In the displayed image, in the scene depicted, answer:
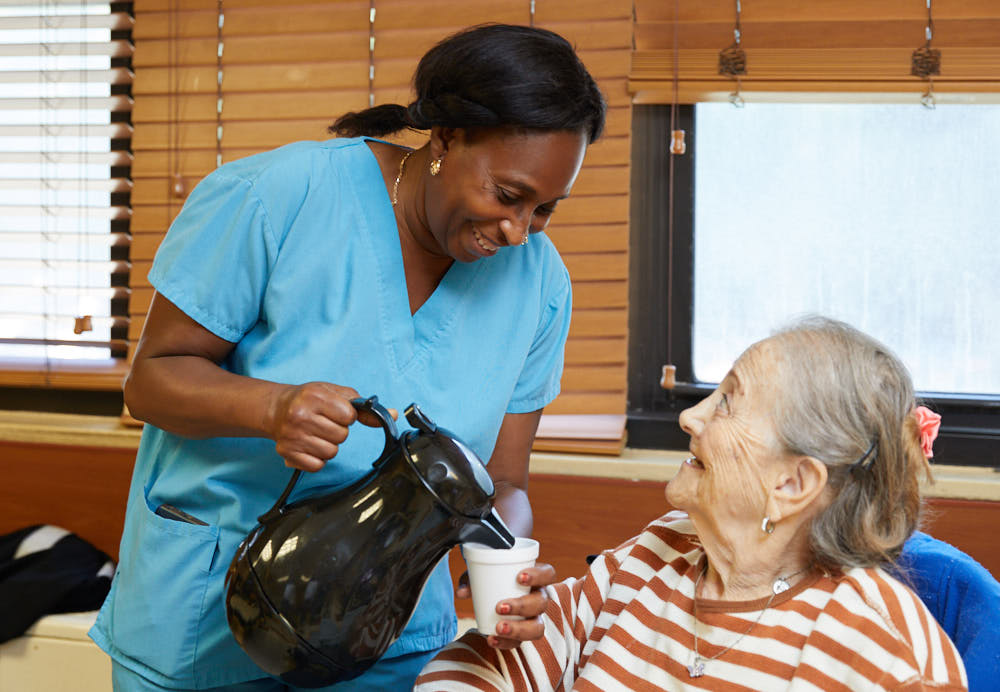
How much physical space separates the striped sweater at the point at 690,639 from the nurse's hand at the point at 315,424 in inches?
17.8

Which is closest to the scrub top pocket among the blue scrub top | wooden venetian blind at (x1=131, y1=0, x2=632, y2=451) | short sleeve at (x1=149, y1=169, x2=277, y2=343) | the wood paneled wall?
the blue scrub top

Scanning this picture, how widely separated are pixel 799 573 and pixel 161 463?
33.9 inches

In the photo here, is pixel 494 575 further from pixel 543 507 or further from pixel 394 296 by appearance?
pixel 543 507

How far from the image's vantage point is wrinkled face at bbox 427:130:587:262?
1.15m

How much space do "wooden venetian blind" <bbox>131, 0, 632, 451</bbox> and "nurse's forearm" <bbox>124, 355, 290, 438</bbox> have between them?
124 centimetres

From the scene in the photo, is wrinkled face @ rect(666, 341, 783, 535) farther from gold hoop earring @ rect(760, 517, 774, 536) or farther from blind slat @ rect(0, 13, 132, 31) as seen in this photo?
blind slat @ rect(0, 13, 132, 31)

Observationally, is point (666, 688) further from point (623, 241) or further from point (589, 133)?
point (623, 241)

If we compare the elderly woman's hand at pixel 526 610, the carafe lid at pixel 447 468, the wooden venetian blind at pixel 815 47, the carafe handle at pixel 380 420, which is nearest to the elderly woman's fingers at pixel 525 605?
the elderly woman's hand at pixel 526 610

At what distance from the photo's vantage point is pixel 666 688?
1233 mm

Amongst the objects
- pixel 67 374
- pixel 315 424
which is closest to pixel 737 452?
pixel 315 424

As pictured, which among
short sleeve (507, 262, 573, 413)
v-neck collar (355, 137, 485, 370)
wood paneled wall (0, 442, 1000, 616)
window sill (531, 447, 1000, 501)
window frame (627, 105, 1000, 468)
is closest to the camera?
v-neck collar (355, 137, 485, 370)

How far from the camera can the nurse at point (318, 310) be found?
3.75 feet

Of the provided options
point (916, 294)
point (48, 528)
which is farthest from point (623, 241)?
point (48, 528)

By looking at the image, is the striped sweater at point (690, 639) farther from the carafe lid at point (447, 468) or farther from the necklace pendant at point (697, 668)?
the carafe lid at point (447, 468)
